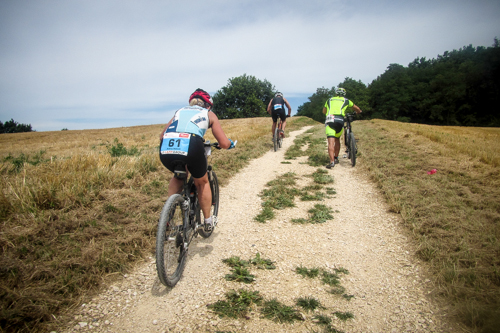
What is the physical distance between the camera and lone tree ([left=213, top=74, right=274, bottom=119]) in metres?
62.7

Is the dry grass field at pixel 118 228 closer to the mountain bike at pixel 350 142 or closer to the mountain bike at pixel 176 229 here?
the mountain bike at pixel 176 229

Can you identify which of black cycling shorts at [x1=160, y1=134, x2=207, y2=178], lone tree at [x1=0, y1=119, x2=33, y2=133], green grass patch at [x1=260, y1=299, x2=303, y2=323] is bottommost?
green grass patch at [x1=260, y1=299, x2=303, y2=323]

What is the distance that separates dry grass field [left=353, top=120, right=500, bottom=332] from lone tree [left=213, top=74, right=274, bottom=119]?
5653 cm

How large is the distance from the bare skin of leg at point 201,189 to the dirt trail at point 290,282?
73cm

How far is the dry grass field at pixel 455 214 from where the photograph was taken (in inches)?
97.5

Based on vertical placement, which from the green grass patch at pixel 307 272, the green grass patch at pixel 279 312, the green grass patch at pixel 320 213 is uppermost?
the green grass patch at pixel 320 213

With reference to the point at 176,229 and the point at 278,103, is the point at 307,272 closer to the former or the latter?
the point at 176,229

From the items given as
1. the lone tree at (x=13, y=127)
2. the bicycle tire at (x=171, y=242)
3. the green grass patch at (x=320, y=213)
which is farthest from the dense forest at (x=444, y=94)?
the lone tree at (x=13, y=127)

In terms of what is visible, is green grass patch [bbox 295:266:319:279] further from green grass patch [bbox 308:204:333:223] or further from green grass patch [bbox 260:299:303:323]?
green grass patch [bbox 308:204:333:223]

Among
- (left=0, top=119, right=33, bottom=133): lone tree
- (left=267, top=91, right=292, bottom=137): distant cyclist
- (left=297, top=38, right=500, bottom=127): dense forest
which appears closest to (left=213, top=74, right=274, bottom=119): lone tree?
(left=297, top=38, right=500, bottom=127): dense forest

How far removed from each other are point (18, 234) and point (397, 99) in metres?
79.6

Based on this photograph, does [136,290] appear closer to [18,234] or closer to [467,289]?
[18,234]

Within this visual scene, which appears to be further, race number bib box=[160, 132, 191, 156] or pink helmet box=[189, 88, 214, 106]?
pink helmet box=[189, 88, 214, 106]

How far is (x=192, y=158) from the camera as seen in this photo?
2.88m
